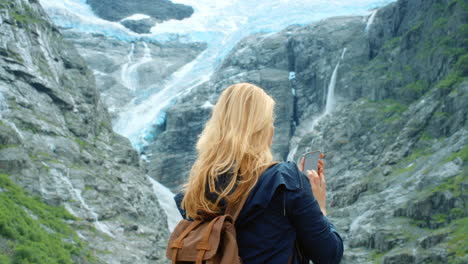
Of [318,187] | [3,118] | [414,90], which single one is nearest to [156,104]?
[414,90]

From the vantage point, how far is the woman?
2766mm

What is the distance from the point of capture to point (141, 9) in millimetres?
114625

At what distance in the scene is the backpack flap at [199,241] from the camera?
8.76ft

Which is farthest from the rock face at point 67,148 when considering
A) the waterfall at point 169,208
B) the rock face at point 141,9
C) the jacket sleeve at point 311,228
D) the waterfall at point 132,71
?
the rock face at point 141,9

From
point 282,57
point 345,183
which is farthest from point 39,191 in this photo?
point 282,57

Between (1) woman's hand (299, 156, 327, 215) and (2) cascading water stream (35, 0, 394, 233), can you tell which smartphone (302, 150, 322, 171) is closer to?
(1) woman's hand (299, 156, 327, 215)

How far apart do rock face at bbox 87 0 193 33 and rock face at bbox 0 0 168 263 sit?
2919 inches

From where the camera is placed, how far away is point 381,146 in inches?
1577

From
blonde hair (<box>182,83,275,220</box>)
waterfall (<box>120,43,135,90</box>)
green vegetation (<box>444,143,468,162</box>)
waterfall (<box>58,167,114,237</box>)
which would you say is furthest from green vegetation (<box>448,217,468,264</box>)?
waterfall (<box>120,43,135,90</box>)

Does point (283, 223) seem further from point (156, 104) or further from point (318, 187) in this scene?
point (156, 104)

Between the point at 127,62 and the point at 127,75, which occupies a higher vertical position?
the point at 127,62

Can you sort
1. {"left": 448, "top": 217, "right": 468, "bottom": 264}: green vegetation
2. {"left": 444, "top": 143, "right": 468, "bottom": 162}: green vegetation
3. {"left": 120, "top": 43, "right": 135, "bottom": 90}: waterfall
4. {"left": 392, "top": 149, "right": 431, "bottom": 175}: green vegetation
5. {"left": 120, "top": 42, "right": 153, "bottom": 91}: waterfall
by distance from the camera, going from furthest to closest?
{"left": 120, "top": 42, "right": 153, "bottom": 91}: waterfall
{"left": 120, "top": 43, "right": 135, "bottom": 90}: waterfall
{"left": 392, "top": 149, "right": 431, "bottom": 175}: green vegetation
{"left": 444, "top": 143, "right": 468, "bottom": 162}: green vegetation
{"left": 448, "top": 217, "right": 468, "bottom": 264}: green vegetation

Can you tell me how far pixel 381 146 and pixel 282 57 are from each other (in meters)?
28.4

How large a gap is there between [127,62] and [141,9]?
34.4m
